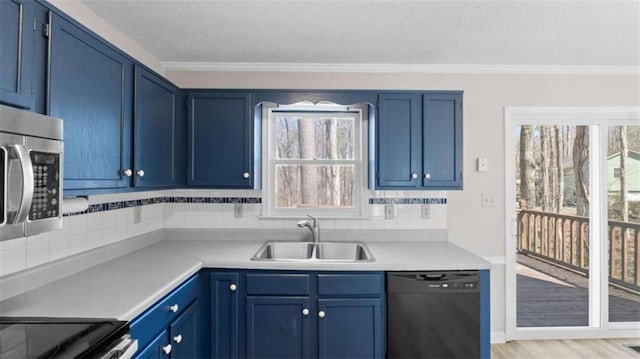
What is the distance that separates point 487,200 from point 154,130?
261 centimetres

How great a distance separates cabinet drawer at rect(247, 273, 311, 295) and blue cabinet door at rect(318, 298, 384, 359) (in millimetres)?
163

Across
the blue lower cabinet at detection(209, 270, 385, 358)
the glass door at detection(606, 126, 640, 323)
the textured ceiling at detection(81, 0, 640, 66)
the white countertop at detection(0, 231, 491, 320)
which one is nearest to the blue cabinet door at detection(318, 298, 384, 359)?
the blue lower cabinet at detection(209, 270, 385, 358)

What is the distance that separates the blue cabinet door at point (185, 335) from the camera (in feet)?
6.06

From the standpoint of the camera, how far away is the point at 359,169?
3.03m

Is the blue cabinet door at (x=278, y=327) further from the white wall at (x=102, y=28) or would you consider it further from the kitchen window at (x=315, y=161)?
the white wall at (x=102, y=28)

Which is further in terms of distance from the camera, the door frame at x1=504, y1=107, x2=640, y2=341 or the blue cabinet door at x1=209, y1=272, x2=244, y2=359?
the door frame at x1=504, y1=107, x2=640, y2=341

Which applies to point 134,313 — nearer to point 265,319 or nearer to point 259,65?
point 265,319

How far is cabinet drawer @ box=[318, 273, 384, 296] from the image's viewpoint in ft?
7.25

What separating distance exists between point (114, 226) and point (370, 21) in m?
2.09

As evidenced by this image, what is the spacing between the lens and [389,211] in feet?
9.68

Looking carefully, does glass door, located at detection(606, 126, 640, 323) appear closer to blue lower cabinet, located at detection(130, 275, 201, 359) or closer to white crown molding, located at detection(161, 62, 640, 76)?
white crown molding, located at detection(161, 62, 640, 76)

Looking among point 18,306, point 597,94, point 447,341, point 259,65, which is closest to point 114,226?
point 18,306

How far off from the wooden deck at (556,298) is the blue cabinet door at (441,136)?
117 cm

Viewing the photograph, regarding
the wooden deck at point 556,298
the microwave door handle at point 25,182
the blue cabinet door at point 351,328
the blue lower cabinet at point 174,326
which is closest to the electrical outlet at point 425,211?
the wooden deck at point 556,298
